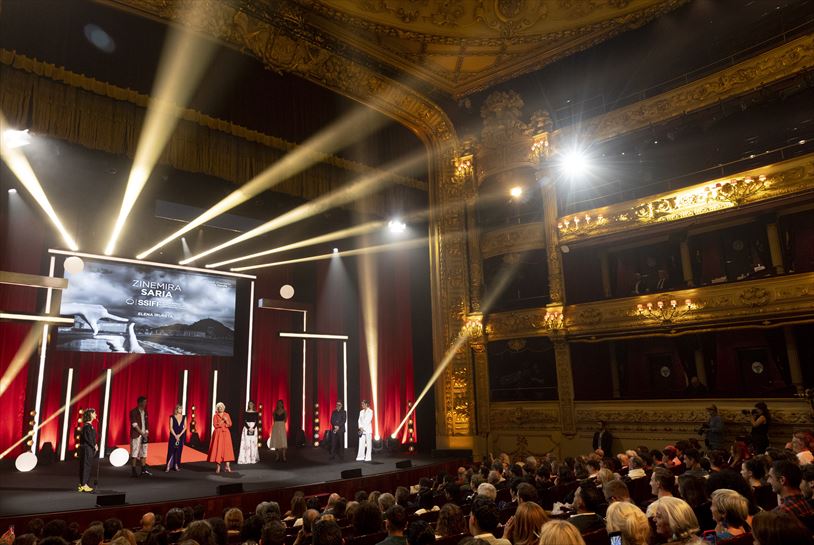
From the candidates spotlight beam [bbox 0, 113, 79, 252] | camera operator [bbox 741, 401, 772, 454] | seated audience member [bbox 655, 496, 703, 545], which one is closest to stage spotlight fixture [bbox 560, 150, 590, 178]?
camera operator [bbox 741, 401, 772, 454]

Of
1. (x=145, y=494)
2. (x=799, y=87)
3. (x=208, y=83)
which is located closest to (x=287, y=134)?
(x=208, y=83)

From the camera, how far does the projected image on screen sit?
9.92 m

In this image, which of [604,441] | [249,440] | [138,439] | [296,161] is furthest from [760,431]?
[138,439]

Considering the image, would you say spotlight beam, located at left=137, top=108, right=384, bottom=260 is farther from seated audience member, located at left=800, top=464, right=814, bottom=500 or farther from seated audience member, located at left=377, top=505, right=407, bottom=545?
seated audience member, located at left=800, top=464, right=814, bottom=500

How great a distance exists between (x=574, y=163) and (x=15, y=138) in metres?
10.6

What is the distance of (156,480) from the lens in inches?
336

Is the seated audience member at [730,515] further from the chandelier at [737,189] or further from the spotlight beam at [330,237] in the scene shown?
the spotlight beam at [330,237]

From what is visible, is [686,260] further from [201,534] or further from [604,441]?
[201,534]

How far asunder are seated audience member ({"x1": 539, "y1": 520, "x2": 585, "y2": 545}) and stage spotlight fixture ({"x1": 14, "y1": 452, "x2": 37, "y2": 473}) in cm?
955

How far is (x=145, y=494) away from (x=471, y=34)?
1066 cm

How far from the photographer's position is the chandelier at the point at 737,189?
33.6ft

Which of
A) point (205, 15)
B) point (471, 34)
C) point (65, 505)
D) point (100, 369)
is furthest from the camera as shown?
point (471, 34)

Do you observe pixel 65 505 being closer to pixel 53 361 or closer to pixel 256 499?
pixel 256 499

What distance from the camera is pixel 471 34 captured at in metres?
12.3
